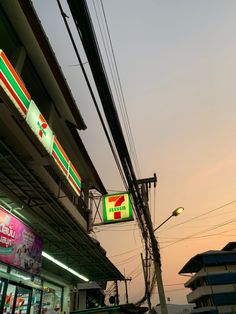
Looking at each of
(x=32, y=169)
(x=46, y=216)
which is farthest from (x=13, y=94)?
(x=46, y=216)

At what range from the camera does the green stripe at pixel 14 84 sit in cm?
575

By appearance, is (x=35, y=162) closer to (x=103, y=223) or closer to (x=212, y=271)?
(x=103, y=223)

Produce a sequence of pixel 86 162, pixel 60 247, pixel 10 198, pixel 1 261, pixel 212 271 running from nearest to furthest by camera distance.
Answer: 1. pixel 1 261
2. pixel 10 198
3. pixel 60 247
4. pixel 86 162
5. pixel 212 271

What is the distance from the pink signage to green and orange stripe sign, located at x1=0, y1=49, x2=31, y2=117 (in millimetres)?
3137

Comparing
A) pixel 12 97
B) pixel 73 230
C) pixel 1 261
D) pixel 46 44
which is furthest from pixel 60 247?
pixel 46 44

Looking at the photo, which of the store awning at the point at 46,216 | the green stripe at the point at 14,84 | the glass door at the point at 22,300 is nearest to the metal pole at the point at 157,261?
the store awning at the point at 46,216

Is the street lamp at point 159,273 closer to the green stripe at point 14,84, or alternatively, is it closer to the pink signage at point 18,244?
the pink signage at point 18,244

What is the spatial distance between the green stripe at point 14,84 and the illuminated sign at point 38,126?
0.68ft

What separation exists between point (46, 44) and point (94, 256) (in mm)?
8928

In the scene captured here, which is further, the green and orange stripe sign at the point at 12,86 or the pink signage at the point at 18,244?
the pink signage at the point at 18,244

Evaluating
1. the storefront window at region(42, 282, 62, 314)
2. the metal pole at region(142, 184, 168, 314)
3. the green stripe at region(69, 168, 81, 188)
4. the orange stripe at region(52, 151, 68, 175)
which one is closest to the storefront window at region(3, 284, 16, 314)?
the storefront window at region(42, 282, 62, 314)

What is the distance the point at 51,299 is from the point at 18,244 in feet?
19.0

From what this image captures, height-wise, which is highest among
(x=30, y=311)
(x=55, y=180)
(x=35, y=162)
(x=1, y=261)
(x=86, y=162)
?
(x=86, y=162)

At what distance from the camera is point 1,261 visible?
7.00 m
